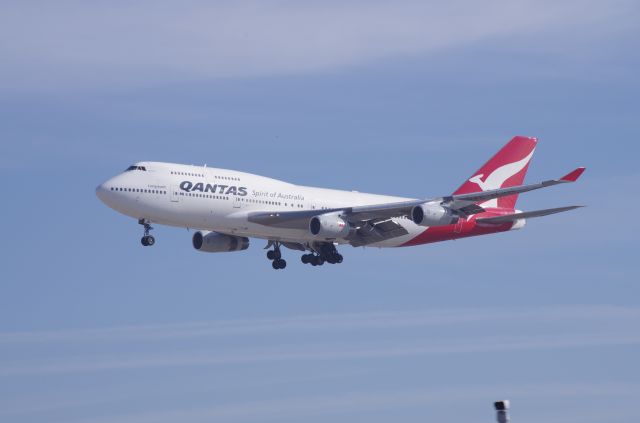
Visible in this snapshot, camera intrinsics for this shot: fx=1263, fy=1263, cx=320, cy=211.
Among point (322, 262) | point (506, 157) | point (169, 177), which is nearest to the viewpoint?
point (169, 177)

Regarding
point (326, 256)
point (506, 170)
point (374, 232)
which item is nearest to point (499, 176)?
point (506, 170)

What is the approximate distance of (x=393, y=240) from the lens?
86.8m

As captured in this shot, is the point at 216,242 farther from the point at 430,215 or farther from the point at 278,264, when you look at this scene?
the point at 430,215

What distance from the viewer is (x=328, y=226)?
262 ft

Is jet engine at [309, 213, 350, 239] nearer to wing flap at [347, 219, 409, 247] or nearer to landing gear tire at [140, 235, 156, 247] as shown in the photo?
wing flap at [347, 219, 409, 247]

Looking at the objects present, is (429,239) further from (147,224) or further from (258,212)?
(147,224)

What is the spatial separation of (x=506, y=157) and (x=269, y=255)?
19.5 metres

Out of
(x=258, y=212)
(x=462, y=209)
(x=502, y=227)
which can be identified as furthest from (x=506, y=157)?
(x=258, y=212)

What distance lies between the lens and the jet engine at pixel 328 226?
7988cm

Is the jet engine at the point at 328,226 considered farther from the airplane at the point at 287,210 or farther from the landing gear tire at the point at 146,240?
the landing gear tire at the point at 146,240

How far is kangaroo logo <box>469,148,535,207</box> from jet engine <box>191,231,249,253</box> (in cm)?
1781

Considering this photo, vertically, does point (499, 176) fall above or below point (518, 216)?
above

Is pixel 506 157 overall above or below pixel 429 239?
above

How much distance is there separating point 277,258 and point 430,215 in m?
13.9
